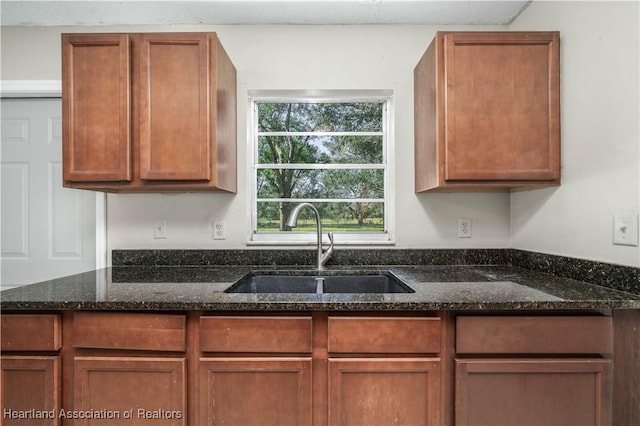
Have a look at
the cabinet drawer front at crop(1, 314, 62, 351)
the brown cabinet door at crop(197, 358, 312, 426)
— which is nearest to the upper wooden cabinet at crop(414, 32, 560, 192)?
the brown cabinet door at crop(197, 358, 312, 426)

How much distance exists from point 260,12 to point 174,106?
0.80 metres

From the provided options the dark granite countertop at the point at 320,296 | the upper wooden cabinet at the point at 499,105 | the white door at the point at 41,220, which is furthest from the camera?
the white door at the point at 41,220

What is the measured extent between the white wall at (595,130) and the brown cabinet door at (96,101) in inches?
82.5

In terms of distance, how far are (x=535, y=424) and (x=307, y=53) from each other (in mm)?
2126

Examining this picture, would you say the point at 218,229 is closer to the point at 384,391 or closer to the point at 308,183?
the point at 308,183

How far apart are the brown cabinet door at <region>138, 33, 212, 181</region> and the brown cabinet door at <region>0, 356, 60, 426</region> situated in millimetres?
864

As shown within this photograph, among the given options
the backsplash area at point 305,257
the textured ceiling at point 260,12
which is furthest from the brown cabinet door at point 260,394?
the textured ceiling at point 260,12

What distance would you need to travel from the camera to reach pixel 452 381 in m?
1.28

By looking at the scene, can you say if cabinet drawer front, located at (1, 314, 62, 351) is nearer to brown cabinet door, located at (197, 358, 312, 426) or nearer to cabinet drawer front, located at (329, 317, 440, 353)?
brown cabinet door, located at (197, 358, 312, 426)

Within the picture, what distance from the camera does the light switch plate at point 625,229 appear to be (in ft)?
4.17

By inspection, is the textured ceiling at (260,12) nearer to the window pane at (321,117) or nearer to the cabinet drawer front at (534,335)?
the window pane at (321,117)

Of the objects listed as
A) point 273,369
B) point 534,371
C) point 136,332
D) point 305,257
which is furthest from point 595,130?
point 136,332

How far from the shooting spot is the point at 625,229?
131 centimetres

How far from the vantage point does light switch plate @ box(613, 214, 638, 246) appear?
127 cm
